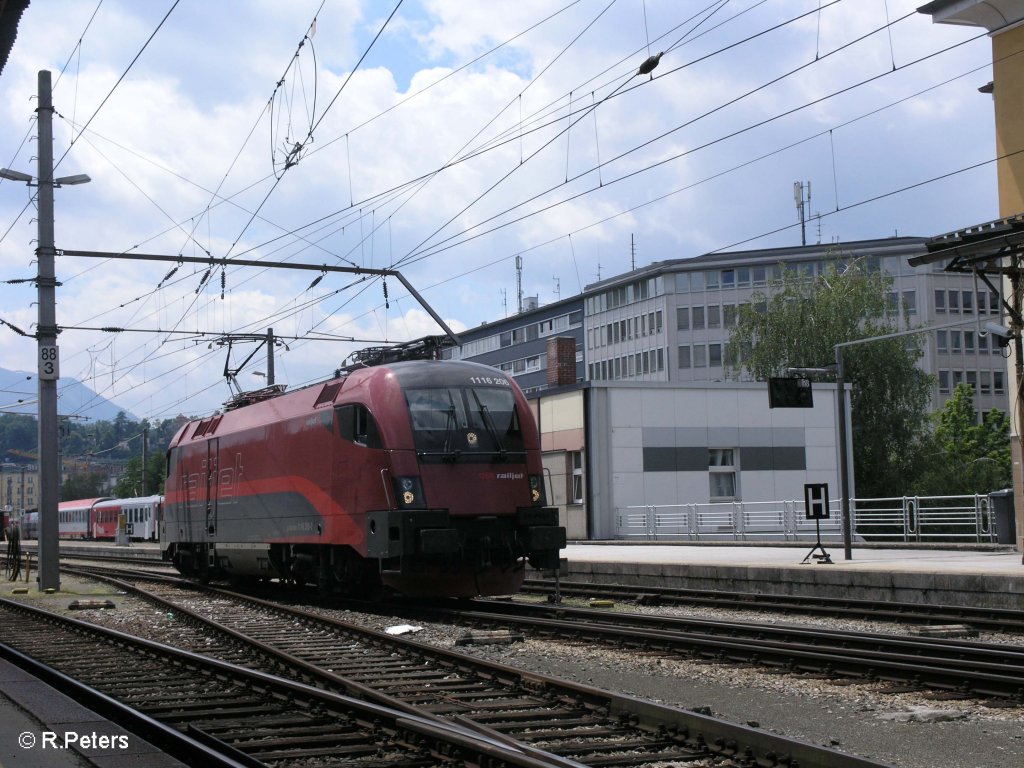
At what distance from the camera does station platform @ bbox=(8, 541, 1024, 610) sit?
55.9ft

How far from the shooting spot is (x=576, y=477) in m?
41.1

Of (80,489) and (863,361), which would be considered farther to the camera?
(80,489)

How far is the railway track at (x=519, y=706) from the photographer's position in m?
7.11

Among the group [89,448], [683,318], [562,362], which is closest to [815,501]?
[562,362]

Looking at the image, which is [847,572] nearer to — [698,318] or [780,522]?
[780,522]

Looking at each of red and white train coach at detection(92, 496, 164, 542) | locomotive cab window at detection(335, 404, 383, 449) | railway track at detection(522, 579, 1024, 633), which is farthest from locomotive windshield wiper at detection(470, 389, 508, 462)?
red and white train coach at detection(92, 496, 164, 542)

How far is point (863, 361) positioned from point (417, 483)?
44538 mm

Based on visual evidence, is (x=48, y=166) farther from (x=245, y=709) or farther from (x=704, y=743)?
(x=704, y=743)

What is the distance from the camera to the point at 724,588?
70.2 ft

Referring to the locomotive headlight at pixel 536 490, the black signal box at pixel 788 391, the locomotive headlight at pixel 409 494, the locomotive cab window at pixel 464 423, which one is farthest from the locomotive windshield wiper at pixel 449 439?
the black signal box at pixel 788 391

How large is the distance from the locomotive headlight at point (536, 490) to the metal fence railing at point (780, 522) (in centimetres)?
1580

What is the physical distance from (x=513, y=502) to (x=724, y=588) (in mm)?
5984

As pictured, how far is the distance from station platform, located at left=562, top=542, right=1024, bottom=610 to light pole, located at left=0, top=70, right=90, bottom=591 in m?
9.54

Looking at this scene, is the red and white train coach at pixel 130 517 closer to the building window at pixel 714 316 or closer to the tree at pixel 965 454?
the tree at pixel 965 454
